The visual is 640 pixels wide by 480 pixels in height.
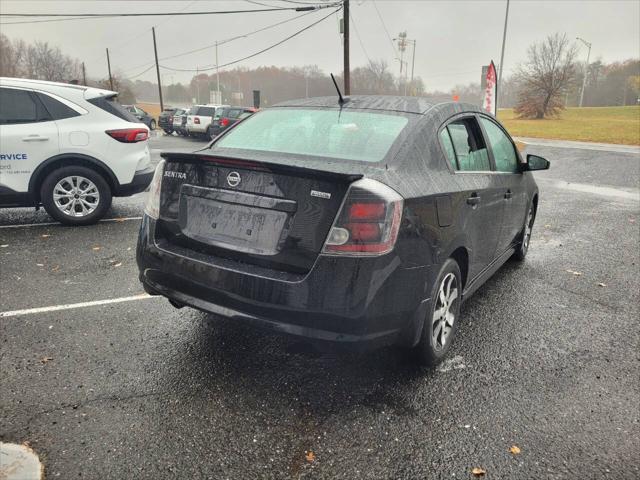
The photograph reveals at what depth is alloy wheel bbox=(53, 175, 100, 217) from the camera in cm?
636

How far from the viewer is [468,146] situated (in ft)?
11.7

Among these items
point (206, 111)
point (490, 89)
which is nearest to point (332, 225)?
point (490, 89)

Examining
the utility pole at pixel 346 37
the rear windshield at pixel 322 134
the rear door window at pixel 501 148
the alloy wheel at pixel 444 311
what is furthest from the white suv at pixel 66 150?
the utility pole at pixel 346 37

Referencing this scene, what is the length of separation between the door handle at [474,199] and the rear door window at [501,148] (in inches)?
30.6

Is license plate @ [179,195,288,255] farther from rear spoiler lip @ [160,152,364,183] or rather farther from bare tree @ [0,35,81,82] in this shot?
bare tree @ [0,35,81,82]

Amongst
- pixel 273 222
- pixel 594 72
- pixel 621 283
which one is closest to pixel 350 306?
pixel 273 222

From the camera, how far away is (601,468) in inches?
89.0

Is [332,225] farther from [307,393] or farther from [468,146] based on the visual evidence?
[468,146]

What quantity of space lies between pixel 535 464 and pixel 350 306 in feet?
3.63

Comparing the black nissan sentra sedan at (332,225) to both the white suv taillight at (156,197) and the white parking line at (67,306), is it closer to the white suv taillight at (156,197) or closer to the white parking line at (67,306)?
the white suv taillight at (156,197)

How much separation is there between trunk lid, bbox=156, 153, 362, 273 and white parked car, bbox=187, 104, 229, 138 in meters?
21.9

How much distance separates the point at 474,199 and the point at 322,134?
43.0 inches

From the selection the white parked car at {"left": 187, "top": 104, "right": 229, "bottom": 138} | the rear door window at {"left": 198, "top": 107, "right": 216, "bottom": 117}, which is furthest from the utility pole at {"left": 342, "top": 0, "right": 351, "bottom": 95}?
the rear door window at {"left": 198, "top": 107, "right": 216, "bottom": 117}

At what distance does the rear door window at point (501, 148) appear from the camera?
13.2 ft
